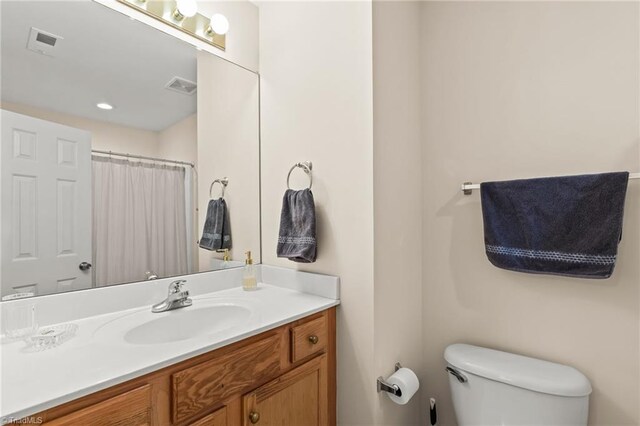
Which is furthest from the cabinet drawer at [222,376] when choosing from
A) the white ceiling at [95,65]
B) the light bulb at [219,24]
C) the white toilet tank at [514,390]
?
the light bulb at [219,24]

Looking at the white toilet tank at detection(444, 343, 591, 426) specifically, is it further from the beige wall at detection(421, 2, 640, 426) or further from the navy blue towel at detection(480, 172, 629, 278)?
the navy blue towel at detection(480, 172, 629, 278)

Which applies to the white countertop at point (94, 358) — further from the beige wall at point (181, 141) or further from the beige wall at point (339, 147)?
the beige wall at point (181, 141)

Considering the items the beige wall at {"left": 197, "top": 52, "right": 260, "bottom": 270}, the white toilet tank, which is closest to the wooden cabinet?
the white toilet tank

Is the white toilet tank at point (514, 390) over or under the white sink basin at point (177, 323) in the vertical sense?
under

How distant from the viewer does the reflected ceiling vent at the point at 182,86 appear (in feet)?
4.66

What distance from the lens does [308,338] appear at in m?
1.16

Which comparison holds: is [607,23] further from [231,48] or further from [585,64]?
[231,48]

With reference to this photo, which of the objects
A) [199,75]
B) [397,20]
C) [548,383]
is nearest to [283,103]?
[199,75]

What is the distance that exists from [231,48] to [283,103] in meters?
0.42

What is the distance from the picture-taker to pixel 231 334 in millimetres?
917

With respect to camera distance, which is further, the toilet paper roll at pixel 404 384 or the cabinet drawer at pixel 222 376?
the toilet paper roll at pixel 404 384

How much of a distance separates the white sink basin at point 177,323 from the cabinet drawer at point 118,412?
0.85 ft

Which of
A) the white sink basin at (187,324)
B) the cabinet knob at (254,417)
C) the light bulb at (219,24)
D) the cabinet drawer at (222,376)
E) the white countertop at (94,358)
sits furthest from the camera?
the light bulb at (219,24)

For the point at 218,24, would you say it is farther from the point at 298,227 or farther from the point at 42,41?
the point at 298,227
